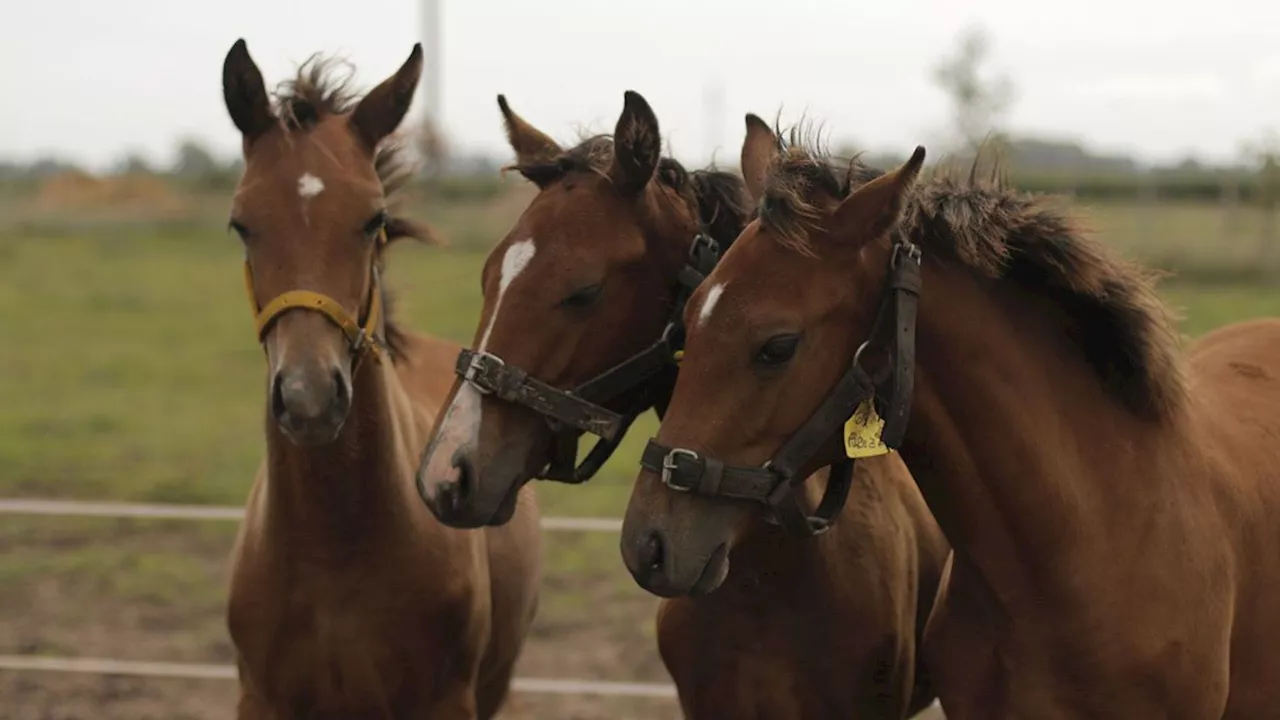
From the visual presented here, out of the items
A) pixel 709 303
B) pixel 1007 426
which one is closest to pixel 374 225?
pixel 709 303

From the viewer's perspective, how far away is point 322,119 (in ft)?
11.5

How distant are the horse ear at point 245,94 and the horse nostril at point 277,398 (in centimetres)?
77

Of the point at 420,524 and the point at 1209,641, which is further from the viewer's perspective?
the point at 420,524

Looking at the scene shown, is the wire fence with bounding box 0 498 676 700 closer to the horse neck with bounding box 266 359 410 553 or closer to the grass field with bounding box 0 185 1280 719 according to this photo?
the grass field with bounding box 0 185 1280 719

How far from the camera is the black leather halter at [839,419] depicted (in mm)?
2453

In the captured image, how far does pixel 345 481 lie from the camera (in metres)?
3.36

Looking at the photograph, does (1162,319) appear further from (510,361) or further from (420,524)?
(420,524)

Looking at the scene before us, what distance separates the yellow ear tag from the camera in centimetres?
251

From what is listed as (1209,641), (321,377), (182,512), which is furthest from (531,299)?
(182,512)

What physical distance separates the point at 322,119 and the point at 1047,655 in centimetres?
223

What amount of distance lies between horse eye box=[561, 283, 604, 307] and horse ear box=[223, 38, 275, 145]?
41.5 inches

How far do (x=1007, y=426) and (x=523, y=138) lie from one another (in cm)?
145

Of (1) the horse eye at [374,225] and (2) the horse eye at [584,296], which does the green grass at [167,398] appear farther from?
(2) the horse eye at [584,296]

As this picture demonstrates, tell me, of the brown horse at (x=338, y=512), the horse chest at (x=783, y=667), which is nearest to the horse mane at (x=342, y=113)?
the brown horse at (x=338, y=512)
